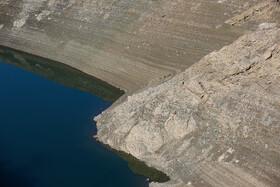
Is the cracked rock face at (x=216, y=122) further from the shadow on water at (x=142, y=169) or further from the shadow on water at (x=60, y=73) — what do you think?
the shadow on water at (x=60, y=73)

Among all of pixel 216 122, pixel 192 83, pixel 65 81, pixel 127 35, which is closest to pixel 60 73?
pixel 65 81

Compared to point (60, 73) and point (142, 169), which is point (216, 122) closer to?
point (142, 169)

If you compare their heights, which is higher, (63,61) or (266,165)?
(266,165)

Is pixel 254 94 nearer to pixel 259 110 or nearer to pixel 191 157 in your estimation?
pixel 259 110

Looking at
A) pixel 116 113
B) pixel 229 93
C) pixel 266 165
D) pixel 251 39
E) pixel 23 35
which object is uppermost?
pixel 251 39

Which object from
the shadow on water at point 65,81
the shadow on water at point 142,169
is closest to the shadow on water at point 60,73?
the shadow on water at point 65,81

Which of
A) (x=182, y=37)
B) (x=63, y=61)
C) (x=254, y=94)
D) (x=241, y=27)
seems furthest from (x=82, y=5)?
(x=254, y=94)

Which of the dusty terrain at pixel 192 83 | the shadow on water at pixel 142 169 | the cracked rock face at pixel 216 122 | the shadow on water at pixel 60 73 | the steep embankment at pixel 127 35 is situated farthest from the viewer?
the shadow on water at pixel 60 73
